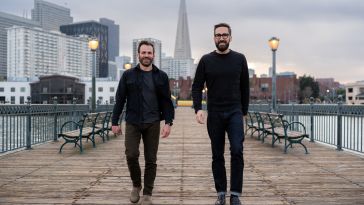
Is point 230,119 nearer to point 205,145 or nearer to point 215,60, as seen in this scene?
point 215,60

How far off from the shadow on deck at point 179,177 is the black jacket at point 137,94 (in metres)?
1.18

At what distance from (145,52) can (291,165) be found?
15.7 feet

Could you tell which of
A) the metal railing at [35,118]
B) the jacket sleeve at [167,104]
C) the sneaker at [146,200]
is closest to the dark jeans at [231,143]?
the jacket sleeve at [167,104]

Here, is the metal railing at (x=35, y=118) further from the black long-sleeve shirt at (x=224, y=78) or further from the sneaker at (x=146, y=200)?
the black long-sleeve shirt at (x=224, y=78)

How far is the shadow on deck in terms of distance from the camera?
5426mm

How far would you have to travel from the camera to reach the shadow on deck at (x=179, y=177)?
17.8 ft

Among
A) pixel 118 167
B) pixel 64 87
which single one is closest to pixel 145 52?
pixel 118 167

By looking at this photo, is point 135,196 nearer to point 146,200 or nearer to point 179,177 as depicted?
point 146,200

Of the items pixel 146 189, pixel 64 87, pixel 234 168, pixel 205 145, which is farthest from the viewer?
pixel 64 87

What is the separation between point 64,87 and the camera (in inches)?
4702

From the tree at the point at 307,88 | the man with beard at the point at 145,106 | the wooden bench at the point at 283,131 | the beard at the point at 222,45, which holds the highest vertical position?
the tree at the point at 307,88

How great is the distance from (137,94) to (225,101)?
3.64 feet

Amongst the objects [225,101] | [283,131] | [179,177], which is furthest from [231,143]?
[283,131]

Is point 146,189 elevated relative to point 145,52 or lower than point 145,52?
lower
